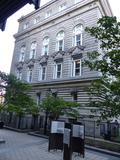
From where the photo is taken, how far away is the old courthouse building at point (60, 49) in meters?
24.4

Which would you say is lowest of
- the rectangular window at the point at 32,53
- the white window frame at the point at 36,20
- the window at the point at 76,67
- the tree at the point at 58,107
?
the tree at the point at 58,107

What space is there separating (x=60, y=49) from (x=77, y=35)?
3.57 metres

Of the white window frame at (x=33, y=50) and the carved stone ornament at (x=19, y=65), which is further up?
the white window frame at (x=33, y=50)

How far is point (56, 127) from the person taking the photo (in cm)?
1256

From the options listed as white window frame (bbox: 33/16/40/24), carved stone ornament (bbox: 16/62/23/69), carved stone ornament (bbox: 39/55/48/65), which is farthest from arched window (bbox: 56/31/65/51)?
carved stone ornament (bbox: 16/62/23/69)

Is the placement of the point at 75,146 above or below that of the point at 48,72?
below

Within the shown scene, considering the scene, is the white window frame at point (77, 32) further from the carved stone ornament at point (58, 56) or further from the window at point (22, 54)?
the window at point (22, 54)

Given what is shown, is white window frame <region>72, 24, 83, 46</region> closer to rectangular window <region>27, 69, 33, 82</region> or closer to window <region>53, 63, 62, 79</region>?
window <region>53, 63, 62, 79</region>

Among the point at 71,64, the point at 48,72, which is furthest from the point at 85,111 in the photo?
the point at 48,72

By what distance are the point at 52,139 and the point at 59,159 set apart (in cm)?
163

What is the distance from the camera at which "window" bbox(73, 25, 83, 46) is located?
26.6 meters

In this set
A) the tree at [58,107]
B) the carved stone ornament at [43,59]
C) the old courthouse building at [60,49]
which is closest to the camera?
the tree at [58,107]

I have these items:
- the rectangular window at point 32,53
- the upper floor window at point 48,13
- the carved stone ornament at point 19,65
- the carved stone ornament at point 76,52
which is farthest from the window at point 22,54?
the carved stone ornament at point 76,52

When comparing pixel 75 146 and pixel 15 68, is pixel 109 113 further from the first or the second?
pixel 15 68
